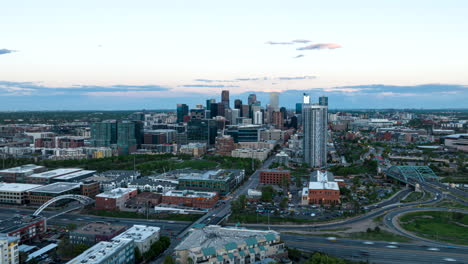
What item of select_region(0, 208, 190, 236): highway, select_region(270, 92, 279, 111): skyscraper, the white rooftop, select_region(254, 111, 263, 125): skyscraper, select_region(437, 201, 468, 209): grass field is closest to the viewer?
select_region(0, 208, 190, 236): highway

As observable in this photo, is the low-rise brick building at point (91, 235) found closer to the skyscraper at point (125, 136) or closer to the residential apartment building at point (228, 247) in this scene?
the residential apartment building at point (228, 247)

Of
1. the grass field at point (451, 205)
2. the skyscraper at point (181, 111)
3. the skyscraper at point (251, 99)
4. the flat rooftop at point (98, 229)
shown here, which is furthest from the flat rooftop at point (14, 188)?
the skyscraper at point (251, 99)

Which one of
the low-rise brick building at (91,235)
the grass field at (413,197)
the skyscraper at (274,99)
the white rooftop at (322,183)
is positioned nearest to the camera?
the low-rise brick building at (91,235)

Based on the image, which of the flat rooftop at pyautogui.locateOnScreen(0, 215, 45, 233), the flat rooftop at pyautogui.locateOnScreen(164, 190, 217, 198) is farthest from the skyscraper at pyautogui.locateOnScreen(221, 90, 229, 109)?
the flat rooftop at pyautogui.locateOnScreen(0, 215, 45, 233)

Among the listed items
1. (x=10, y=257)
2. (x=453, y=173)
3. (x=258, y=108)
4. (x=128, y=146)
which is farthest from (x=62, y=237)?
(x=258, y=108)

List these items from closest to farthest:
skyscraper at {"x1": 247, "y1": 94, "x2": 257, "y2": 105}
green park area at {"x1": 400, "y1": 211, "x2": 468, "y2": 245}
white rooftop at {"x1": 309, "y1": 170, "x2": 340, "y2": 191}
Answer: green park area at {"x1": 400, "y1": 211, "x2": 468, "y2": 245} → white rooftop at {"x1": 309, "y1": 170, "x2": 340, "y2": 191} → skyscraper at {"x1": 247, "y1": 94, "x2": 257, "y2": 105}

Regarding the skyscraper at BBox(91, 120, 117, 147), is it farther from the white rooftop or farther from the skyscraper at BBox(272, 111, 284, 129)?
the skyscraper at BBox(272, 111, 284, 129)

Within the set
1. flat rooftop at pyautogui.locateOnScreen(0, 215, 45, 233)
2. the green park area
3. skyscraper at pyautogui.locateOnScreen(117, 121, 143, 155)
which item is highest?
skyscraper at pyautogui.locateOnScreen(117, 121, 143, 155)
